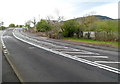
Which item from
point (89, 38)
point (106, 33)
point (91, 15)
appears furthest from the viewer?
point (91, 15)

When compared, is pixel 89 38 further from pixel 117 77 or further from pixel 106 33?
pixel 117 77

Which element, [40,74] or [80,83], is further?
[40,74]

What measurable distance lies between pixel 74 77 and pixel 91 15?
3716 centimetres

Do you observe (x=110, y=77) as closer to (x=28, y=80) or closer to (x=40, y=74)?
(x=40, y=74)

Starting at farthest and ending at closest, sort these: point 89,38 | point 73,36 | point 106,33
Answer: point 73,36 → point 89,38 → point 106,33

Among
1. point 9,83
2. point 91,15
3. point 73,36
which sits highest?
point 91,15

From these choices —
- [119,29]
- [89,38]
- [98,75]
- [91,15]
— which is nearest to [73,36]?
[89,38]

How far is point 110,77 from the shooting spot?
565 centimetres

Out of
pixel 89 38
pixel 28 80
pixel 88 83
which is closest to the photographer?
pixel 88 83

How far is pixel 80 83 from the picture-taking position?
16.6 ft

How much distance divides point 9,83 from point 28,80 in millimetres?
824

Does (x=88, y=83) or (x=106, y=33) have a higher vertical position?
(x=106, y=33)

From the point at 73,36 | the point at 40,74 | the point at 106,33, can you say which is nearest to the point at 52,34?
the point at 73,36

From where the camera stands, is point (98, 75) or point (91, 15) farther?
point (91, 15)
